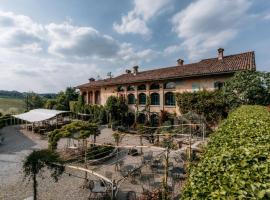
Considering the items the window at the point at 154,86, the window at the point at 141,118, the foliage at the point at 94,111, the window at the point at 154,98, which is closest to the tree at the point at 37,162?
the window at the point at 154,98

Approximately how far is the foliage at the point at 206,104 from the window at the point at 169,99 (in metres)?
2.09

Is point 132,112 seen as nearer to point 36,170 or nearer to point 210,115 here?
point 210,115

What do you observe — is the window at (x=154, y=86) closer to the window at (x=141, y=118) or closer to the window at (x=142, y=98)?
the window at (x=142, y=98)

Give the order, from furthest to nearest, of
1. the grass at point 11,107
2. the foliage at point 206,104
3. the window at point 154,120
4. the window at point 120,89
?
the grass at point 11,107, the window at point 120,89, the window at point 154,120, the foliage at point 206,104

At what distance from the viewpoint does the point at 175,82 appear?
82.0ft

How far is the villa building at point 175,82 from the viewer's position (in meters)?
21.3

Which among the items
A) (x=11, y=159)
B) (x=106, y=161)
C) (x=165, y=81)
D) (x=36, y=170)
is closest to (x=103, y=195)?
(x=36, y=170)

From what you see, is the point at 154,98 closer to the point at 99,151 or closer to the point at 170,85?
the point at 170,85

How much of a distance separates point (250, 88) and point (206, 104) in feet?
17.4

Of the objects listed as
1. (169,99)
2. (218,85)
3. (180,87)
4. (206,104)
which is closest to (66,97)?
(169,99)

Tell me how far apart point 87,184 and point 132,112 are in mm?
19220

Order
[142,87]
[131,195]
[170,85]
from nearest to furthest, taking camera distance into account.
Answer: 1. [131,195]
2. [170,85]
3. [142,87]

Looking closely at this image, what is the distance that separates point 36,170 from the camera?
27.5 ft

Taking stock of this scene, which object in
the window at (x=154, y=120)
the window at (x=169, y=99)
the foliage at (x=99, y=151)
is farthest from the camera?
the window at (x=154, y=120)
